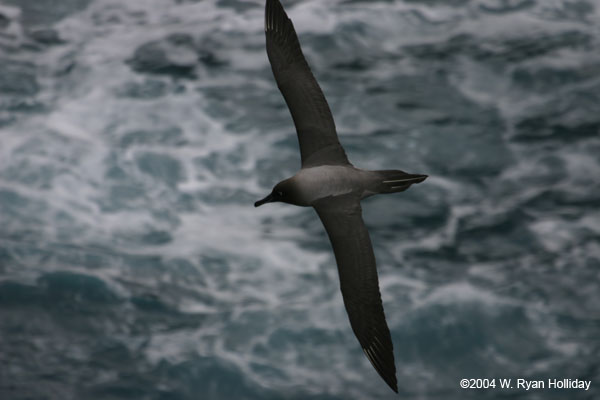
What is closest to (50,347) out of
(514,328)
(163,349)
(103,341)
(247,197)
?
(103,341)

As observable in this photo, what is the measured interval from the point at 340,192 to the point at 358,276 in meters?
1.24

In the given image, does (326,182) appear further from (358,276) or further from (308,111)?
(358,276)

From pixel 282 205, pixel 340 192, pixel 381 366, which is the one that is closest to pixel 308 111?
pixel 340 192

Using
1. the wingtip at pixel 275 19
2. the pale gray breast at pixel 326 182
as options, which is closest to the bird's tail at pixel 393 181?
the pale gray breast at pixel 326 182

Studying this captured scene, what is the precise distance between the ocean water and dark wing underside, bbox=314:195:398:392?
1720 cm

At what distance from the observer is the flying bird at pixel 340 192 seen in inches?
482

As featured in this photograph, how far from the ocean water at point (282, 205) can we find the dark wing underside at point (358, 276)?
17.2m

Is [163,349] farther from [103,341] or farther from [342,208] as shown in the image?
[342,208]

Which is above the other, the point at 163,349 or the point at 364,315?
the point at 364,315

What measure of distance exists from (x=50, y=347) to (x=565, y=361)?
17780 mm

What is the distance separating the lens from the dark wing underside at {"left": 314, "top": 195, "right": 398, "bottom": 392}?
12.3 meters

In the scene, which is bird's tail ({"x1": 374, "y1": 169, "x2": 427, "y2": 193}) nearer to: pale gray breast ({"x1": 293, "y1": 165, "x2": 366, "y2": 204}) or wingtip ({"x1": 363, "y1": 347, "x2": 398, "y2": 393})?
pale gray breast ({"x1": 293, "y1": 165, "x2": 366, "y2": 204})

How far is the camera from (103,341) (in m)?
30.0

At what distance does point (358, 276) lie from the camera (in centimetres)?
1227
